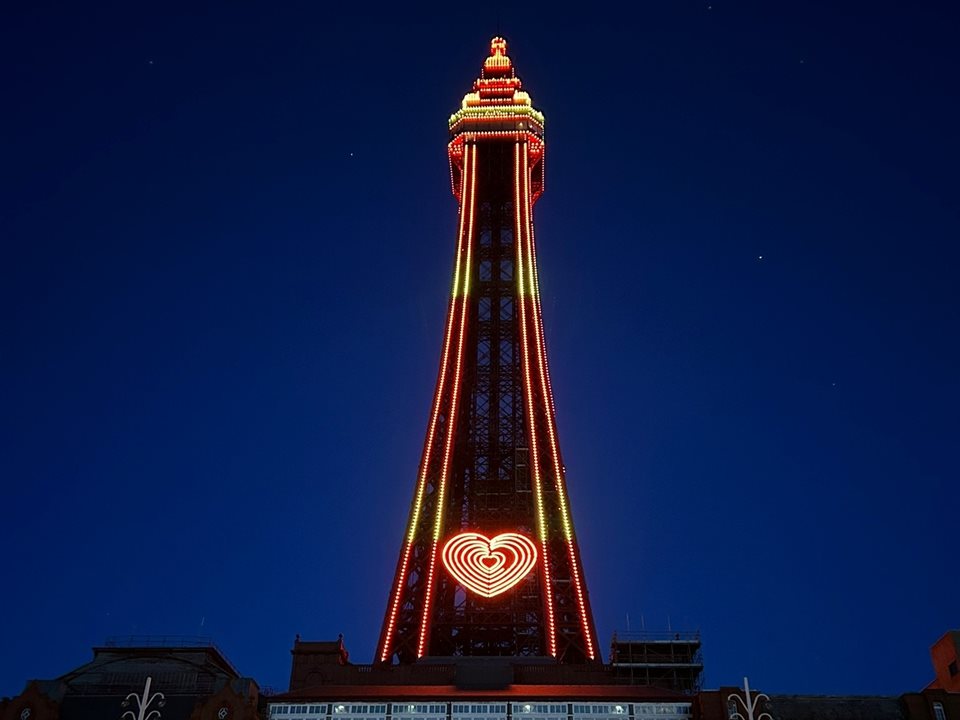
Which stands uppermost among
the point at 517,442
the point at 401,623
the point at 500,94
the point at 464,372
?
the point at 500,94

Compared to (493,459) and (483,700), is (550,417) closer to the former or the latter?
(493,459)

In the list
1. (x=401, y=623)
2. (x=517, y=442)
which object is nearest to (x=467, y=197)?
(x=517, y=442)

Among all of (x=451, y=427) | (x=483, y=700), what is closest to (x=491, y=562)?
(x=451, y=427)

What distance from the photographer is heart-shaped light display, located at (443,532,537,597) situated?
Answer: 6575 cm

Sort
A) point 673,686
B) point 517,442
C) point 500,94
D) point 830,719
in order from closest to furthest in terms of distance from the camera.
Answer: point 830,719, point 673,686, point 517,442, point 500,94

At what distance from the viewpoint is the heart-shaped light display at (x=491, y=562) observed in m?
65.8

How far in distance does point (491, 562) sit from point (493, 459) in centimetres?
1212

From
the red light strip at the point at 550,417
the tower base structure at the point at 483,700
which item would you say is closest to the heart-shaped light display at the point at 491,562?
the red light strip at the point at 550,417

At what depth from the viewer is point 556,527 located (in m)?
71.5

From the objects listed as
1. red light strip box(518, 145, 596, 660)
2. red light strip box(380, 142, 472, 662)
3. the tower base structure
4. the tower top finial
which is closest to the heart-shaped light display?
red light strip box(518, 145, 596, 660)

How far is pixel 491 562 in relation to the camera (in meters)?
66.2

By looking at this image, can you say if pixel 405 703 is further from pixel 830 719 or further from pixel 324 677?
pixel 830 719

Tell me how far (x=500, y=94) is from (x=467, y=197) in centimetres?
1175

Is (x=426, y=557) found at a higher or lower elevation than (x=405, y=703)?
higher
